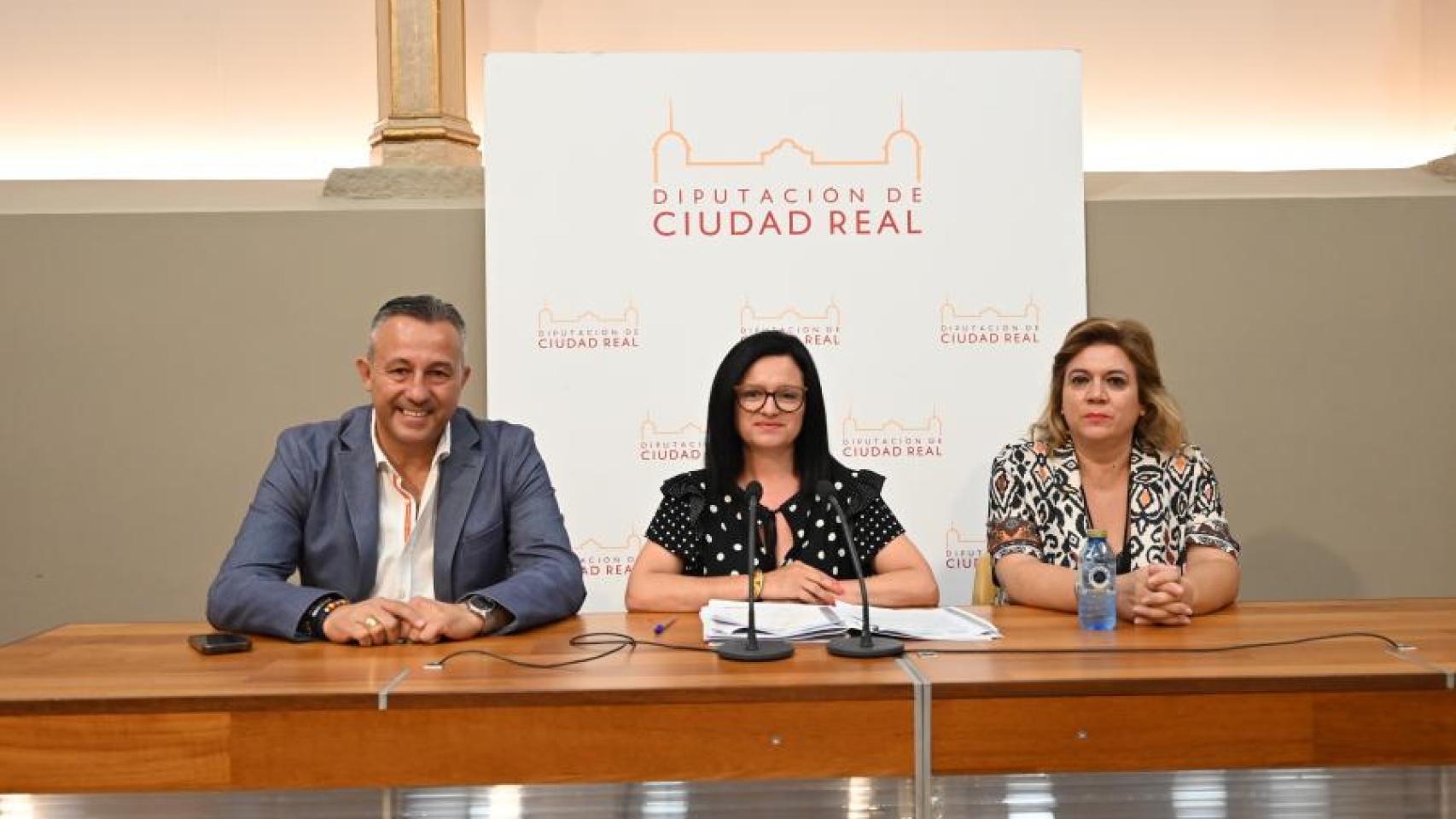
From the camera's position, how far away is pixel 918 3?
16.4ft

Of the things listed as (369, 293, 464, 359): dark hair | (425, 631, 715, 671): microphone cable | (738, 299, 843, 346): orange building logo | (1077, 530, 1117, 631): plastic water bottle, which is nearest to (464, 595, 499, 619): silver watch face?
(425, 631, 715, 671): microphone cable

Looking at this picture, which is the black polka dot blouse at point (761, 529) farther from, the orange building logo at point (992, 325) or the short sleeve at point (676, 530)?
the orange building logo at point (992, 325)

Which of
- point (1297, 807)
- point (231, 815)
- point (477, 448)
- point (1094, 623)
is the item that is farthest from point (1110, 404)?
point (231, 815)

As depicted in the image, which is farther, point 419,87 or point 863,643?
point 419,87

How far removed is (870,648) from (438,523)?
3.34 ft

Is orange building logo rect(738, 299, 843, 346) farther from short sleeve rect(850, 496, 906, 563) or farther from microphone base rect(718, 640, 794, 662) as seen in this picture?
microphone base rect(718, 640, 794, 662)

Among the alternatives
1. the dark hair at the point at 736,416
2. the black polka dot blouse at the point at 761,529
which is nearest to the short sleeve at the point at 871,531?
the black polka dot blouse at the point at 761,529

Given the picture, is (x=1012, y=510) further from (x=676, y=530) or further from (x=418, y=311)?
(x=418, y=311)

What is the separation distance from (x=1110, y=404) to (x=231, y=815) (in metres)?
1.97

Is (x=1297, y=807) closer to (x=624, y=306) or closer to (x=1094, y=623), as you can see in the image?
(x=1094, y=623)

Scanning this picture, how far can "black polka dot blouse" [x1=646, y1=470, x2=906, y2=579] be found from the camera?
111 inches

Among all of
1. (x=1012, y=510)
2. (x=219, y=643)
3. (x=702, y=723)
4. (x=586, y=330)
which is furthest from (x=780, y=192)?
(x=702, y=723)

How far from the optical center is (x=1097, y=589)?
2.34 meters

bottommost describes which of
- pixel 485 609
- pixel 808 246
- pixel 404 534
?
pixel 485 609
